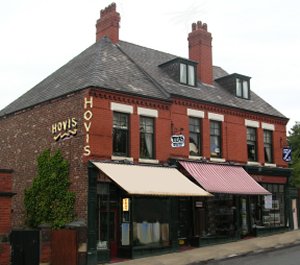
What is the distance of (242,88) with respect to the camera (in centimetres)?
2717

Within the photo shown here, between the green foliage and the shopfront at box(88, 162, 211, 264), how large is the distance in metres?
1.26

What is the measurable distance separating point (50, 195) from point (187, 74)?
9.53m

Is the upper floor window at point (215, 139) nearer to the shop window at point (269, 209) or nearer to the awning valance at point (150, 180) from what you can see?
the awning valance at point (150, 180)

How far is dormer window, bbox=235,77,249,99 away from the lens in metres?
27.0

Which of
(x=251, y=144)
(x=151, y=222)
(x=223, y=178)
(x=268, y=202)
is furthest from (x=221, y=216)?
(x=151, y=222)

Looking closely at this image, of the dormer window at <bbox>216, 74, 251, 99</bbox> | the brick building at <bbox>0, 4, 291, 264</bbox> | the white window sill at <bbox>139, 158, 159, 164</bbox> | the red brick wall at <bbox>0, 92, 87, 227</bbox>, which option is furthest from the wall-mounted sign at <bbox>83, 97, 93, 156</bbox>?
the dormer window at <bbox>216, 74, 251, 99</bbox>

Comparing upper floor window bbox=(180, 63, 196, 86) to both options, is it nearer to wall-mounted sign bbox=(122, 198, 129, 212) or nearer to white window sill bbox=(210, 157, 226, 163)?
white window sill bbox=(210, 157, 226, 163)

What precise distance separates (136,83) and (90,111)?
3.37 metres

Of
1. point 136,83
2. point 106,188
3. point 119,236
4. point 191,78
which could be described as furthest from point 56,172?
point 191,78

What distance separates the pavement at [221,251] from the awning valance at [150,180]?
7.92 feet

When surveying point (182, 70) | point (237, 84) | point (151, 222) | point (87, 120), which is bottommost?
point (151, 222)

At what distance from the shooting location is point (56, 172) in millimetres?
19734

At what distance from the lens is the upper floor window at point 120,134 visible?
1986cm

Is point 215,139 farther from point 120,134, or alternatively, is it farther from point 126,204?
point 126,204
